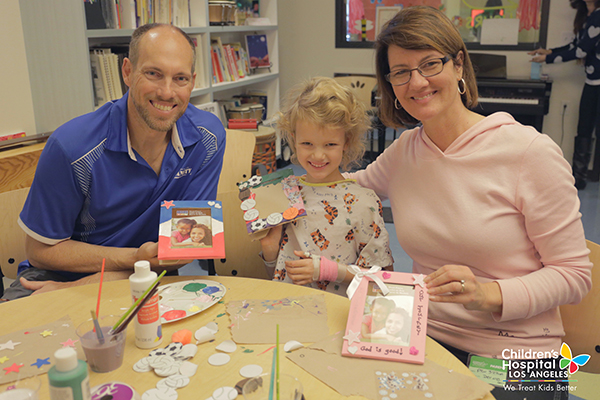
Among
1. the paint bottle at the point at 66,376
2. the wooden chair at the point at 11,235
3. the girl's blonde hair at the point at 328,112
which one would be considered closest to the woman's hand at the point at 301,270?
the girl's blonde hair at the point at 328,112

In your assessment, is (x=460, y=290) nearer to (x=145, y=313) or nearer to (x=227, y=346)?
(x=227, y=346)

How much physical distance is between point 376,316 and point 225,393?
384 millimetres

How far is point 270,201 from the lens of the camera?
1.68 m

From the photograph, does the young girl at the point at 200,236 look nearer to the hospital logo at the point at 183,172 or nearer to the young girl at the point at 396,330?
the hospital logo at the point at 183,172

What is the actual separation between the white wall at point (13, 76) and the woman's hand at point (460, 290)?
2.80 meters

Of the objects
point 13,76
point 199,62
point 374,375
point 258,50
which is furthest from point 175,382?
point 258,50

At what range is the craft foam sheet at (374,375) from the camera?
98 cm

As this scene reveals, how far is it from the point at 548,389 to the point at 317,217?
0.84 m

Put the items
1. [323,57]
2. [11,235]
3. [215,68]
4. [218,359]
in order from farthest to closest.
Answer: [323,57] < [215,68] < [11,235] < [218,359]

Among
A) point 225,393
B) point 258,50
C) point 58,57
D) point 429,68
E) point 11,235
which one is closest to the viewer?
point 225,393

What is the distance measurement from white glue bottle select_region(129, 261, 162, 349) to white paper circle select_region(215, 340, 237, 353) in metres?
0.14

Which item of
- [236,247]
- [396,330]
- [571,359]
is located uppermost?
[396,330]

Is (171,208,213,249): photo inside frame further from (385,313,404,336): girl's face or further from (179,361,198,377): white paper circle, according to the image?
(385,313,404,336): girl's face

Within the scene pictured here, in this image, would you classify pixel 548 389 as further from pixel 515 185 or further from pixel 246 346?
pixel 246 346
